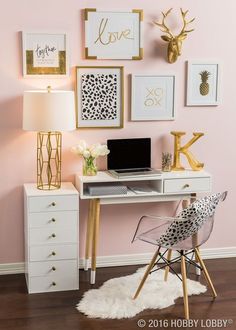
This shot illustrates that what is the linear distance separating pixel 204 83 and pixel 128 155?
807 millimetres

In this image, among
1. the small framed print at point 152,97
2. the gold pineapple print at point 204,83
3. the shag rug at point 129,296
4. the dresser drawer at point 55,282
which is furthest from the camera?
the gold pineapple print at point 204,83

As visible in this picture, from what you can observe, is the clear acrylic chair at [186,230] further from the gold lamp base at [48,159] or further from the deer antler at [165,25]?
the deer antler at [165,25]

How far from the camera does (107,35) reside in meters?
3.95

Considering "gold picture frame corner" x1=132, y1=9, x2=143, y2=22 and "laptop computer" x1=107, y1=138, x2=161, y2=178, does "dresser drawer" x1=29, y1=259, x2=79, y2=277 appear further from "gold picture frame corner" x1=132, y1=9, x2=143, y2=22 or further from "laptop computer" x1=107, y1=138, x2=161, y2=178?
"gold picture frame corner" x1=132, y1=9, x2=143, y2=22

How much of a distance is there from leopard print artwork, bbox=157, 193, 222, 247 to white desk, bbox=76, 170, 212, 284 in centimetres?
52

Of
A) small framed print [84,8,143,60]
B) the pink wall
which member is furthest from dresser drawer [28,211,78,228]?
small framed print [84,8,143,60]

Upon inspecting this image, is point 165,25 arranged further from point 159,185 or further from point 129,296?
point 129,296

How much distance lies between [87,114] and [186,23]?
0.97 metres

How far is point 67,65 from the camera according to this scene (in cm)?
391

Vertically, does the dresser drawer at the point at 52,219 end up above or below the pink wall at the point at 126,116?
below

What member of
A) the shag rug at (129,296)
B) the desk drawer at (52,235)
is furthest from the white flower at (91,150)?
the shag rug at (129,296)

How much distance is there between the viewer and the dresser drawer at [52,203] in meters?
3.64

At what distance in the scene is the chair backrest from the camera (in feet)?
10.5

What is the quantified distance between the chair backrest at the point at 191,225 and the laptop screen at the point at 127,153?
80 cm
